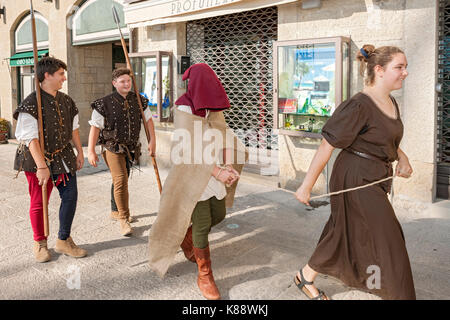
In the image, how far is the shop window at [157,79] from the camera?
24.6 feet

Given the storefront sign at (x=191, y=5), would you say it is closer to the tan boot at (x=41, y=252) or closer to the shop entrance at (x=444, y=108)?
the shop entrance at (x=444, y=108)

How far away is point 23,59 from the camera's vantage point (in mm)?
11836

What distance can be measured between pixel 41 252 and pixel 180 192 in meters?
1.54

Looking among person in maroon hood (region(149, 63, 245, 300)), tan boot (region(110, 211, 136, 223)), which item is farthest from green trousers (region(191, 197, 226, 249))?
tan boot (region(110, 211, 136, 223))

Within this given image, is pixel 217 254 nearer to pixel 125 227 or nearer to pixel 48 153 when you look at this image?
pixel 125 227

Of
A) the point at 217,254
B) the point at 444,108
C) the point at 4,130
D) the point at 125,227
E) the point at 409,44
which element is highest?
the point at 409,44

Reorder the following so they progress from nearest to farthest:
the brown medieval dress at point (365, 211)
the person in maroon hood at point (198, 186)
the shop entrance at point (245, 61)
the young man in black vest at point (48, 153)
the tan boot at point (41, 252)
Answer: the brown medieval dress at point (365, 211) → the person in maroon hood at point (198, 186) → the young man in black vest at point (48, 153) → the tan boot at point (41, 252) → the shop entrance at point (245, 61)

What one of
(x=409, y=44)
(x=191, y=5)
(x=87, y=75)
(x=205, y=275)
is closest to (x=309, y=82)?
(x=409, y=44)

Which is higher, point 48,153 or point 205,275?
point 48,153

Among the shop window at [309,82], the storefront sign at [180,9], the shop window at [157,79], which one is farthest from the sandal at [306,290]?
the shop window at [157,79]

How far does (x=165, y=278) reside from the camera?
336cm

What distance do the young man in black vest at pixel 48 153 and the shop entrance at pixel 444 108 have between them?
3.95 meters

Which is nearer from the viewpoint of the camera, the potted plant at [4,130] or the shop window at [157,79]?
the shop window at [157,79]

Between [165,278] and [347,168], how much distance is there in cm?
163
